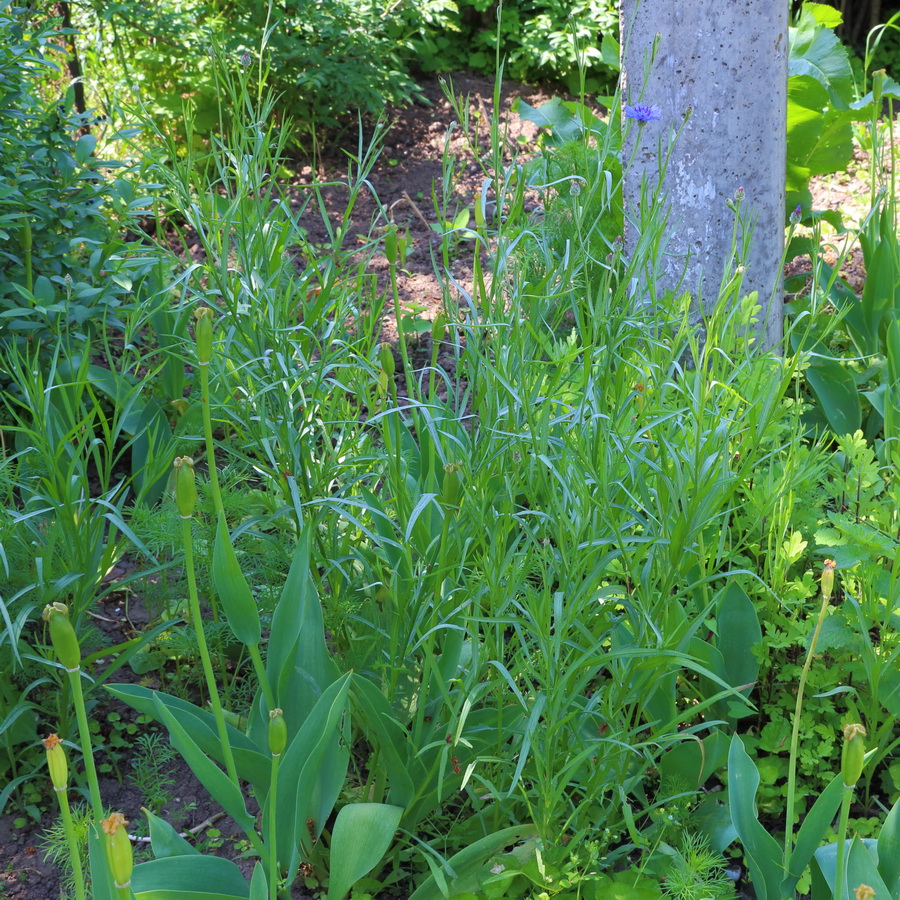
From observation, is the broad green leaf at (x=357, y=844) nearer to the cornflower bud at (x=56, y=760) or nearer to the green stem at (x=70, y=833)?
the green stem at (x=70, y=833)

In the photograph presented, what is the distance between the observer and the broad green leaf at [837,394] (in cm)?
236

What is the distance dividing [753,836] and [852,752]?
499 mm

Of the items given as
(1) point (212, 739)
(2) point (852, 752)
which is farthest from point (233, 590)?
(2) point (852, 752)

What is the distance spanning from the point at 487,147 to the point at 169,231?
1.67 metres

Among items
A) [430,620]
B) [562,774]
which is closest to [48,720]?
[430,620]

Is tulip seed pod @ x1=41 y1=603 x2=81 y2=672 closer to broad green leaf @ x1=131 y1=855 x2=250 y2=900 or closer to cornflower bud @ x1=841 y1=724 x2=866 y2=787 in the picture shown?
broad green leaf @ x1=131 y1=855 x2=250 y2=900

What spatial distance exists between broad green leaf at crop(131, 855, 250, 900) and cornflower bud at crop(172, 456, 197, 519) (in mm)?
508

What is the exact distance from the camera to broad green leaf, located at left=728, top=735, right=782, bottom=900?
1.32m

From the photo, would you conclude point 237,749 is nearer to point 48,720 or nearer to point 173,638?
point 173,638

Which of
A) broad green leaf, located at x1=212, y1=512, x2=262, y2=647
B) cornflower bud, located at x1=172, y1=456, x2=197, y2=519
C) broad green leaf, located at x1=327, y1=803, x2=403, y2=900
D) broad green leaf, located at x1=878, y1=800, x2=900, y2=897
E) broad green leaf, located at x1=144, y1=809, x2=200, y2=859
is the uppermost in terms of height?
cornflower bud, located at x1=172, y1=456, x2=197, y2=519

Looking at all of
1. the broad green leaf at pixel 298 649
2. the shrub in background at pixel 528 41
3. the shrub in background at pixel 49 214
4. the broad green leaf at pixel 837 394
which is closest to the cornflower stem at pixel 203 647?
the broad green leaf at pixel 298 649

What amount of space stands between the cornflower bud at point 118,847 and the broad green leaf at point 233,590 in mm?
422

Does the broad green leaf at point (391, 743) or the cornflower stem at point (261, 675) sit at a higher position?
the cornflower stem at point (261, 675)

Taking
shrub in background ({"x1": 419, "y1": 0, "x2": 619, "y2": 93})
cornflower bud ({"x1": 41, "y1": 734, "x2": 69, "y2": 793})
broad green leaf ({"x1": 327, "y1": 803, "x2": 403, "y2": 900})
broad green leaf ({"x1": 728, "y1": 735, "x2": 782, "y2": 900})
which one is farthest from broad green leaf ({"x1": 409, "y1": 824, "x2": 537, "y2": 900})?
shrub in background ({"x1": 419, "y1": 0, "x2": 619, "y2": 93})
